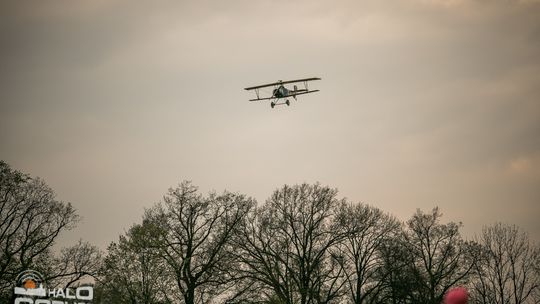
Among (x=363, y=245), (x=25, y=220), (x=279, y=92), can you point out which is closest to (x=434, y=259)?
(x=363, y=245)

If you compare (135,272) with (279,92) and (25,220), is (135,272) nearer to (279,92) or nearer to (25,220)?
(25,220)

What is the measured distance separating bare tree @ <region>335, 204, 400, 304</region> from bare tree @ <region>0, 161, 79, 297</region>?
2701 centimetres

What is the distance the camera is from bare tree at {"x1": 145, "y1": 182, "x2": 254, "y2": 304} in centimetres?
4612

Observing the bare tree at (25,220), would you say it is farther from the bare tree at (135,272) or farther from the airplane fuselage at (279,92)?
the airplane fuselage at (279,92)

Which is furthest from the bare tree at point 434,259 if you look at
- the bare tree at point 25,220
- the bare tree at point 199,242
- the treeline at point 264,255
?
the bare tree at point 25,220

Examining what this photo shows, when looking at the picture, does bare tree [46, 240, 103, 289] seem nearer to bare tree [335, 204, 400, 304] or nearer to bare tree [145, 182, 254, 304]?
bare tree [145, 182, 254, 304]

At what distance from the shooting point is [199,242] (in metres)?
48.6

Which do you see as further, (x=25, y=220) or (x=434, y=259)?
(x=434, y=259)

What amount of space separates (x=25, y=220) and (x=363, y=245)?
33137mm

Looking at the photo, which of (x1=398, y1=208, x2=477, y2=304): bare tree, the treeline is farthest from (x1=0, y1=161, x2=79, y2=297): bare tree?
(x1=398, y1=208, x2=477, y2=304): bare tree

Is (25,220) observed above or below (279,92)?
below

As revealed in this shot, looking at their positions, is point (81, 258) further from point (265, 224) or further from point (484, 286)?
point (484, 286)

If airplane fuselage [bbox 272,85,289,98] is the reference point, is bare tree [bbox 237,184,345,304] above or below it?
below

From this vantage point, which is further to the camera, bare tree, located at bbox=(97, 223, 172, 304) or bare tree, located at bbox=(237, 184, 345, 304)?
bare tree, located at bbox=(237, 184, 345, 304)
